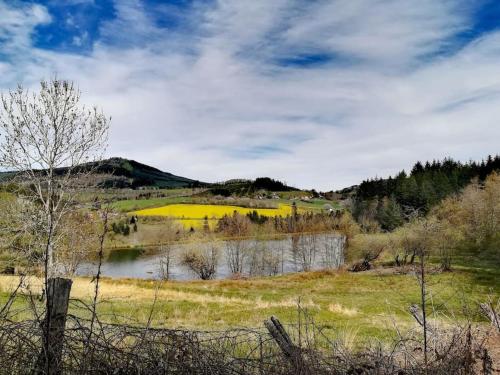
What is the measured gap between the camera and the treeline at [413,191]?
287 feet

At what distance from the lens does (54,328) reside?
128 inches

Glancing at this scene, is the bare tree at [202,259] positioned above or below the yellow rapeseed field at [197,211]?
below

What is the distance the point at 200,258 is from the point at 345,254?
25.2m

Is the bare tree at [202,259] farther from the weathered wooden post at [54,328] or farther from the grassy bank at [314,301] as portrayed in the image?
the weathered wooden post at [54,328]

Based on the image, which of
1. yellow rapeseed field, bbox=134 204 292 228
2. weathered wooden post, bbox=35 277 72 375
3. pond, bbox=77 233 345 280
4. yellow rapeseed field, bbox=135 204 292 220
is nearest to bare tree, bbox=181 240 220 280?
pond, bbox=77 233 345 280

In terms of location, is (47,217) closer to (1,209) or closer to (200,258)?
(1,209)

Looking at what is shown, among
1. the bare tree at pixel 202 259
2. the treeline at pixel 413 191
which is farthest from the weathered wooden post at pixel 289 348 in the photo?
the treeline at pixel 413 191

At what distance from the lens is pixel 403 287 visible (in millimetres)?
35312

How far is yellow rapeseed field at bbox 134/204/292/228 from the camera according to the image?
349ft

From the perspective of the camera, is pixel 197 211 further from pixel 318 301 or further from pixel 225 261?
pixel 318 301

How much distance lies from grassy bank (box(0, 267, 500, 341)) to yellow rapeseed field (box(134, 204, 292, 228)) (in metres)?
63.0

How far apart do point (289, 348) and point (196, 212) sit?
11702cm

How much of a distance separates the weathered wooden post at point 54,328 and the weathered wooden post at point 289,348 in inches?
70.1

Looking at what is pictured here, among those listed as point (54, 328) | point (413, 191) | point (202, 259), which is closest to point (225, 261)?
point (202, 259)
